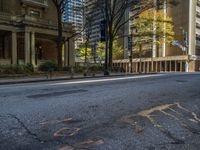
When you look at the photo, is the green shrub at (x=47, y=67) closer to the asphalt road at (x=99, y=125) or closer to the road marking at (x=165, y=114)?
the asphalt road at (x=99, y=125)

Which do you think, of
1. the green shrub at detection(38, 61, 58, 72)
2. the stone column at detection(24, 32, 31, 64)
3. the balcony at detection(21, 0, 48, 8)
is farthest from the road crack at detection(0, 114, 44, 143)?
the balcony at detection(21, 0, 48, 8)

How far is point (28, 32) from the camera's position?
2617 cm

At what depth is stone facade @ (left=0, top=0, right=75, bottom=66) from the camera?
85.0 ft

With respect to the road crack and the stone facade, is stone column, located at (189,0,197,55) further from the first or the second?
the road crack

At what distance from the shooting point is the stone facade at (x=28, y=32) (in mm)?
25906

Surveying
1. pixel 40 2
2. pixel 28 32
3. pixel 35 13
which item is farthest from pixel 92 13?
pixel 28 32

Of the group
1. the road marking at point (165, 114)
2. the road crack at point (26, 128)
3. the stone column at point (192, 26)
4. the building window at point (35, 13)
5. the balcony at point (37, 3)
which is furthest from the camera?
the stone column at point (192, 26)

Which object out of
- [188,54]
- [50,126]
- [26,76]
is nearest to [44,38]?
[26,76]

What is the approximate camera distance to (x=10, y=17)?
84.6 ft

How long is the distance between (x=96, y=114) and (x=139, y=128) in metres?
1.51

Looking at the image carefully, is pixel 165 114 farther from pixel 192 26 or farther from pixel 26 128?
pixel 192 26

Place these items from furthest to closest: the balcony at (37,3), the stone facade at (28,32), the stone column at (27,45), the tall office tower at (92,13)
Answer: the tall office tower at (92,13), the balcony at (37,3), the stone column at (27,45), the stone facade at (28,32)

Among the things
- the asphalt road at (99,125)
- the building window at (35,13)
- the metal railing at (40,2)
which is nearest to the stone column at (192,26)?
the metal railing at (40,2)

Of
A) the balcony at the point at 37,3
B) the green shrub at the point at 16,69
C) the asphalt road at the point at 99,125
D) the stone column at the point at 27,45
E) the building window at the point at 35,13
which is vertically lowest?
the asphalt road at the point at 99,125
